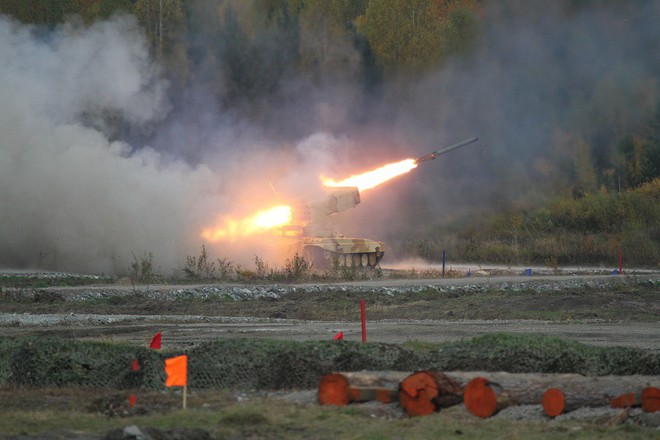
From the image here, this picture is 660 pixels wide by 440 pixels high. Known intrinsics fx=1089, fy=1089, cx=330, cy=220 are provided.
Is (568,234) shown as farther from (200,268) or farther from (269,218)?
(200,268)

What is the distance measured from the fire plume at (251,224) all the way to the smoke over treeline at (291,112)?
512 mm

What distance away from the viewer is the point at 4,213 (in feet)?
147

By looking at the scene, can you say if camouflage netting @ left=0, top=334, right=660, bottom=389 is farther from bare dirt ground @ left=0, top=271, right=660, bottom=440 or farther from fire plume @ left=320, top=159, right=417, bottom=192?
fire plume @ left=320, top=159, right=417, bottom=192

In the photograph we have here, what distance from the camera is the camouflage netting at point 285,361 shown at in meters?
15.1

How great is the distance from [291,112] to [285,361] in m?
45.9

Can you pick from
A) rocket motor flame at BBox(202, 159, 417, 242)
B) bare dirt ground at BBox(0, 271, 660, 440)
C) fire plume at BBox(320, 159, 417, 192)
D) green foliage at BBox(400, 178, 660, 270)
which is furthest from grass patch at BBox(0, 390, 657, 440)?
green foliage at BBox(400, 178, 660, 270)

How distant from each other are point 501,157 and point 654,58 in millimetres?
9454

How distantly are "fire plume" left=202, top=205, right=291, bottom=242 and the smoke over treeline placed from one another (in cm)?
51

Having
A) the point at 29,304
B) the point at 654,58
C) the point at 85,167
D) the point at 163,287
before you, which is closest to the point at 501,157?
the point at 654,58

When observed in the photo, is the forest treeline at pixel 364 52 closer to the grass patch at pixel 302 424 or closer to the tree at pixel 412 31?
the tree at pixel 412 31

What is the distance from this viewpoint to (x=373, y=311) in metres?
29.4

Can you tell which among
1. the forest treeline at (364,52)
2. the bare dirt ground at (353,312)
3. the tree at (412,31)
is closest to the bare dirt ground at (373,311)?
the bare dirt ground at (353,312)

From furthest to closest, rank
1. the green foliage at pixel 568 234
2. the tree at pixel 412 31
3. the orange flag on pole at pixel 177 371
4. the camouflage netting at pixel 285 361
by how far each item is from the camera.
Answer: the tree at pixel 412 31, the green foliage at pixel 568 234, the camouflage netting at pixel 285 361, the orange flag on pole at pixel 177 371

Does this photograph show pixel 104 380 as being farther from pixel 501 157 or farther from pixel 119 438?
pixel 501 157
